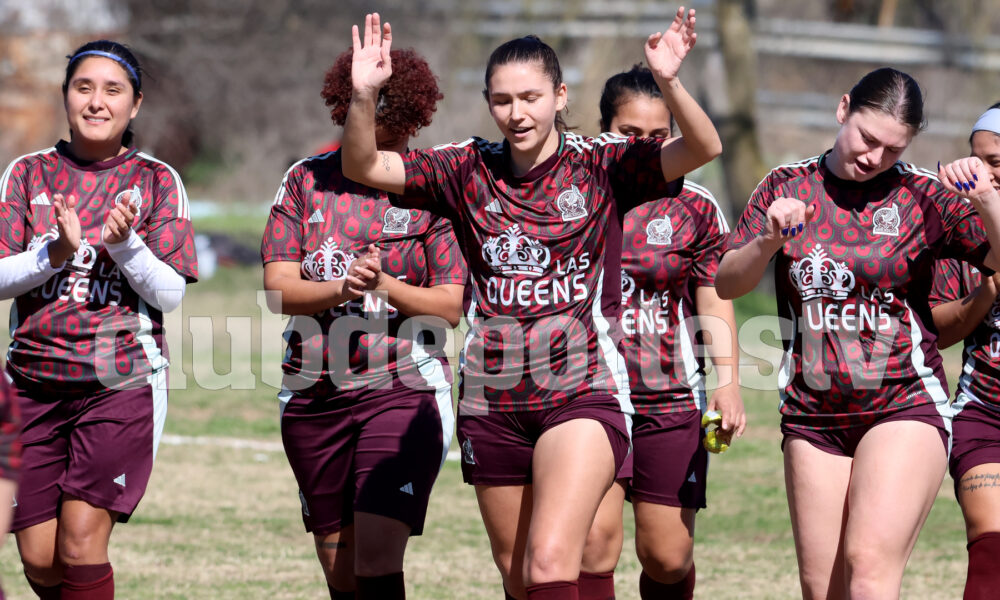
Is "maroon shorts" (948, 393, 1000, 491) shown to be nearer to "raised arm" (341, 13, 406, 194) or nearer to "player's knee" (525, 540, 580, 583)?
"player's knee" (525, 540, 580, 583)

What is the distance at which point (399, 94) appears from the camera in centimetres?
478

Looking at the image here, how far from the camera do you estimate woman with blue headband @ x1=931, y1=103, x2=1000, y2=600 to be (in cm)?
437

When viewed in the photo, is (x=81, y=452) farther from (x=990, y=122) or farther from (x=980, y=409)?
(x=990, y=122)

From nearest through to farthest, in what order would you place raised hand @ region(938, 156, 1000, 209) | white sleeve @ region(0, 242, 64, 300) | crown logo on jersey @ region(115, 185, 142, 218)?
raised hand @ region(938, 156, 1000, 209) < white sleeve @ region(0, 242, 64, 300) < crown logo on jersey @ region(115, 185, 142, 218)

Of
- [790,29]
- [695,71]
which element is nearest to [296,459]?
[695,71]

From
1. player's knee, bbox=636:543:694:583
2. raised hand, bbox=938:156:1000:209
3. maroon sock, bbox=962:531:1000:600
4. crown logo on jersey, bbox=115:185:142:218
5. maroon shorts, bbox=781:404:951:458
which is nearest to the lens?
→ raised hand, bbox=938:156:1000:209

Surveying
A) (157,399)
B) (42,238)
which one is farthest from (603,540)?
(42,238)

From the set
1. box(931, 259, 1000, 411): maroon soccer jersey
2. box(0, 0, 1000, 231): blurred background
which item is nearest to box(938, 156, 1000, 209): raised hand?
box(931, 259, 1000, 411): maroon soccer jersey

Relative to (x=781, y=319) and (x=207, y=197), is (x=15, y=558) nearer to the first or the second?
(x=781, y=319)

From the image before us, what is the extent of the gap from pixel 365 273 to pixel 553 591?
3.88 ft

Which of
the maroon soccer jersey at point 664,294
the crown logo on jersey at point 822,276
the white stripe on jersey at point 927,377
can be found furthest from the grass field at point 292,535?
the crown logo on jersey at point 822,276

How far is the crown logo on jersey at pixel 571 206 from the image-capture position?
4148 mm

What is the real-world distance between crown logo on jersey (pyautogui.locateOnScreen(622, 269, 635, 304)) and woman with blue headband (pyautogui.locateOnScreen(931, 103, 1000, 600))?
3.81 ft

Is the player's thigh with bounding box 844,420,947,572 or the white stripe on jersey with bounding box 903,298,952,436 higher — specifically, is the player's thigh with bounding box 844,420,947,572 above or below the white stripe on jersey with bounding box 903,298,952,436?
below
